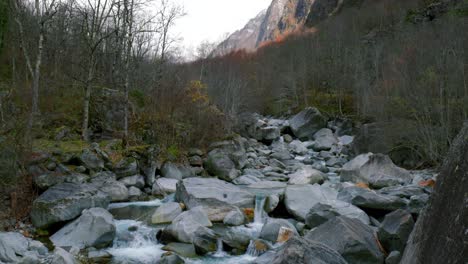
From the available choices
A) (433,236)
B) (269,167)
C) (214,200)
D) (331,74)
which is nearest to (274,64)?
(331,74)

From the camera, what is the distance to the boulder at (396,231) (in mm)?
6934

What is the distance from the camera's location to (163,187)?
11945 mm

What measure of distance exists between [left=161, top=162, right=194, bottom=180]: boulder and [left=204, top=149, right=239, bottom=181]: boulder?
3.13 ft

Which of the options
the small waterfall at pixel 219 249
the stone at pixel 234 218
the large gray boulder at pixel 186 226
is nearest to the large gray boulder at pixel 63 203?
the large gray boulder at pixel 186 226

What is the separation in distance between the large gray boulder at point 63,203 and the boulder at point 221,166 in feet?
18.3

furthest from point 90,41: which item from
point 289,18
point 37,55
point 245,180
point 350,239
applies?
point 289,18

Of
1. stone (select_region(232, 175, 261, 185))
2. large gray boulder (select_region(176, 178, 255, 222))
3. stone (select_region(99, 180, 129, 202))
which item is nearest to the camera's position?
large gray boulder (select_region(176, 178, 255, 222))

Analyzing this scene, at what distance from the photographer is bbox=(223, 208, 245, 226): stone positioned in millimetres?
9125

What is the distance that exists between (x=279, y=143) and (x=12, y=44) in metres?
15.7

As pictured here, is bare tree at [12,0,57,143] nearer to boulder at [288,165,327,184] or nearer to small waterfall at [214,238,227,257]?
small waterfall at [214,238,227,257]

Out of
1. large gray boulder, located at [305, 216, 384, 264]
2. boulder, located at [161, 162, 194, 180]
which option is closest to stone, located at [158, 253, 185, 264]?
large gray boulder, located at [305, 216, 384, 264]

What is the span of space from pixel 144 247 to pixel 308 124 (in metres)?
21.1

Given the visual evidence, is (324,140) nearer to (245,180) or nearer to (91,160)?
(245,180)

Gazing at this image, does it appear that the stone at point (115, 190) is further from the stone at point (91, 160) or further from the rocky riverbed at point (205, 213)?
the stone at point (91, 160)
